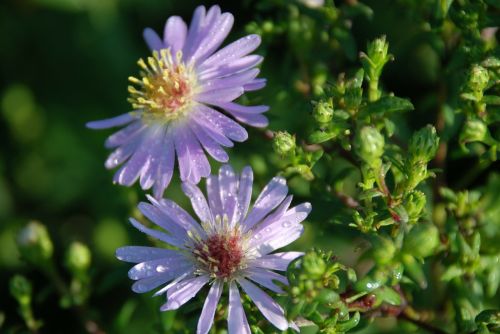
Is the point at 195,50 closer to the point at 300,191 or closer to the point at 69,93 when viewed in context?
the point at 300,191

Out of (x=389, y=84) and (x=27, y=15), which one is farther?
(x=27, y=15)

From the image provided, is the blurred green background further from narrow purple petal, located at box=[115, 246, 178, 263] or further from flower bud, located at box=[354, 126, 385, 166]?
flower bud, located at box=[354, 126, 385, 166]

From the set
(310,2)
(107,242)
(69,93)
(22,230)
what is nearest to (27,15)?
(69,93)

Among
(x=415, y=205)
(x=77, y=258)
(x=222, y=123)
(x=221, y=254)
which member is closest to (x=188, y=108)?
(x=222, y=123)

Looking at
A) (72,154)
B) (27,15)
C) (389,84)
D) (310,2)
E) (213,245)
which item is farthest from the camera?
(27,15)

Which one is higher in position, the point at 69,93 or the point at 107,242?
the point at 69,93

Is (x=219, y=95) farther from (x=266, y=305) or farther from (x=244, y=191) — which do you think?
(x=266, y=305)

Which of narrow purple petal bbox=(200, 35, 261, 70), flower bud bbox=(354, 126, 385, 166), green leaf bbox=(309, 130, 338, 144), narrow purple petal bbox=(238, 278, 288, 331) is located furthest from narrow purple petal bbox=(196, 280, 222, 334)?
narrow purple petal bbox=(200, 35, 261, 70)
